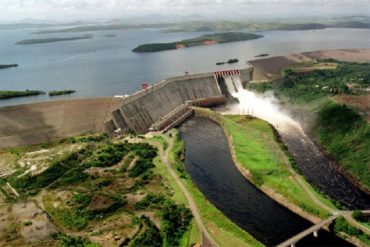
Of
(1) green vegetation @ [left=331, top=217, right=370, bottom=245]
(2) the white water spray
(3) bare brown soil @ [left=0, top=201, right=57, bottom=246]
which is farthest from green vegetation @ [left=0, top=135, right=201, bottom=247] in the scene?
(2) the white water spray

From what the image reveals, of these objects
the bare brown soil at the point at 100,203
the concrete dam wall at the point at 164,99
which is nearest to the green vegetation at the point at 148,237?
the bare brown soil at the point at 100,203

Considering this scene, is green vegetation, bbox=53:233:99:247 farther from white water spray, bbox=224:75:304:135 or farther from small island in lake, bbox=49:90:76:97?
small island in lake, bbox=49:90:76:97

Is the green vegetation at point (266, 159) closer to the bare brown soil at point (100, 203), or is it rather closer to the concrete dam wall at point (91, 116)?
the concrete dam wall at point (91, 116)

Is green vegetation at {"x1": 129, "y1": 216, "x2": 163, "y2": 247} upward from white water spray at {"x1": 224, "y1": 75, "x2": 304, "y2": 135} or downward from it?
downward

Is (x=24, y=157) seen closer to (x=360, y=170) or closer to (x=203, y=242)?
(x=203, y=242)

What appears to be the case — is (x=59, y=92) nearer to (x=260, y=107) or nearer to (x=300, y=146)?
(x=260, y=107)

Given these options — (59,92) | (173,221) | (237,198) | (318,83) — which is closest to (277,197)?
(237,198)
